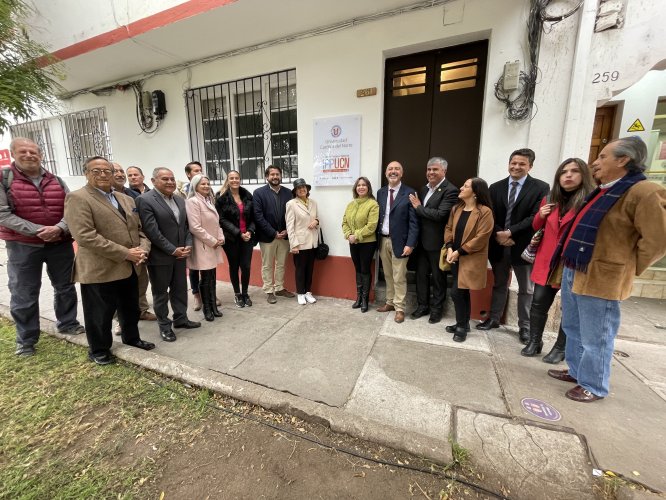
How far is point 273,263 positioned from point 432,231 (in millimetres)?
2374

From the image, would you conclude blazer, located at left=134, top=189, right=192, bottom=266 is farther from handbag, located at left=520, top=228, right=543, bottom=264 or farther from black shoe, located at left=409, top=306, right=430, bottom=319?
handbag, located at left=520, top=228, right=543, bottom=264

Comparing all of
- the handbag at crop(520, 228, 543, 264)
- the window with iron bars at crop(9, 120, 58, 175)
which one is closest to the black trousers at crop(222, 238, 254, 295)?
the handbag at crop(520, 228, 543, 264)

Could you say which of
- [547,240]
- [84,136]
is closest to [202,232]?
[547,240]

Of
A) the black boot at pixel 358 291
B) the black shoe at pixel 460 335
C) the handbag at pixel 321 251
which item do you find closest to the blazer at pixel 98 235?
the handbag at pixel 321 251

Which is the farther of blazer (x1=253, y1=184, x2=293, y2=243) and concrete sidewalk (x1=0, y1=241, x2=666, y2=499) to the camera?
blazer (x1=253, y1=184, x2=293, y2=243)

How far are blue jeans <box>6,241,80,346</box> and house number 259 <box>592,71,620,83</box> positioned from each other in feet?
19.2

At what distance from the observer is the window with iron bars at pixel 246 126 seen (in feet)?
15.4

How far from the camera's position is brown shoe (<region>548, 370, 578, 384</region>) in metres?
2.64

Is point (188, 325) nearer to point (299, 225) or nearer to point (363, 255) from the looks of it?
point (299, 225)

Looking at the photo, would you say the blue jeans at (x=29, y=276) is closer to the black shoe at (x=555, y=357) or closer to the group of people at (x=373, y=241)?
the group of people at (x=373, y=241)

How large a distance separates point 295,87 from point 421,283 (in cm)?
345

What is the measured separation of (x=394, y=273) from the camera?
390 cm

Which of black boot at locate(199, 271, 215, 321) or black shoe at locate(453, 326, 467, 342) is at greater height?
black boot at locate(199, 271, 215, 321)

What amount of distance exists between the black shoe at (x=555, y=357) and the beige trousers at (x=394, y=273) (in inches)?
61.3
